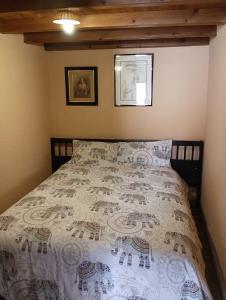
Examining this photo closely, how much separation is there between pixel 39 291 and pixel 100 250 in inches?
19.5

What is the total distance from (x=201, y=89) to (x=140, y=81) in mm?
745

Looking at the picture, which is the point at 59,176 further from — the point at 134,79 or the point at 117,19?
the point at 117,19

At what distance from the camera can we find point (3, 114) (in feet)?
9.00

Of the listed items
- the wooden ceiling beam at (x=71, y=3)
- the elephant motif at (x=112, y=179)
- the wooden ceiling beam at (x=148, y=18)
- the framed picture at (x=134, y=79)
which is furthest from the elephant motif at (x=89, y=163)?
the wooden ceiling beam at (x=71, y=3)

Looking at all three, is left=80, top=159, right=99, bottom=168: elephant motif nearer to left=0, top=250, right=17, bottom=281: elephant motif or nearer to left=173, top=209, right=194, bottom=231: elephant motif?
left=173, top=209, right=194, bottom=231: elephant motif

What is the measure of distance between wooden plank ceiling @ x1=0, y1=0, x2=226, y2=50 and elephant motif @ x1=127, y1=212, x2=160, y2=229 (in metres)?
1.45

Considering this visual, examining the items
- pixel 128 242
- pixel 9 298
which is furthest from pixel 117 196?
pixel 9 298

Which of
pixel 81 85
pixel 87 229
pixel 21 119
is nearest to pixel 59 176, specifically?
pixel 21 119

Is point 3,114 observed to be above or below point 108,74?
below

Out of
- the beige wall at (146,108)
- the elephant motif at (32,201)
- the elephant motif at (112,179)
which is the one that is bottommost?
the elephant motif at (32,201)

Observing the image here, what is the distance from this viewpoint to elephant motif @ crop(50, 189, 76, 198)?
8.13 feet

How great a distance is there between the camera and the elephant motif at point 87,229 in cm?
184

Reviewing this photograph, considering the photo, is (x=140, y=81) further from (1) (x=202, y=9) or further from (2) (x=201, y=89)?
(1) (x=202, y=9)

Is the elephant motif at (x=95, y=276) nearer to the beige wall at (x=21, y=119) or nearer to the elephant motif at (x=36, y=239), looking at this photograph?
the elephant motif at (x=36, y=239)
